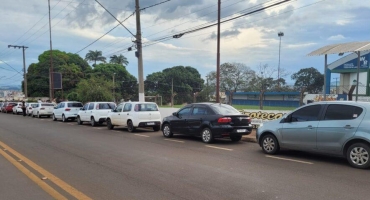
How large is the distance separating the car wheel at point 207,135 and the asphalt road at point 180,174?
3.78ft

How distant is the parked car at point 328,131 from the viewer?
7.66 m

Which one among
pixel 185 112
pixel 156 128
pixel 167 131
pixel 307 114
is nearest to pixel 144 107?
pixel 156 128

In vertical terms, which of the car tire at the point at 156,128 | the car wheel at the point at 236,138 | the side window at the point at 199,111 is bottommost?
the car tire at the point at 156,128

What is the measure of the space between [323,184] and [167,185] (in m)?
3.03

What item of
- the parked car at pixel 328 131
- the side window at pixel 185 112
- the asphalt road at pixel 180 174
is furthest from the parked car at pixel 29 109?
the parked car at pixel 328 131

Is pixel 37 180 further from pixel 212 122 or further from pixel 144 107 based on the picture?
pixel 144 107

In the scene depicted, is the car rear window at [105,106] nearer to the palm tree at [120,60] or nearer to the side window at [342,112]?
the side window at [342,112]

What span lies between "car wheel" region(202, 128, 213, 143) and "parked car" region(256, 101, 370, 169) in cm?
261

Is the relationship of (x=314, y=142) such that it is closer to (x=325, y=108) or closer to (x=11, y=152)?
(x=325, y=108)

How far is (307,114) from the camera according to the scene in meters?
8.95

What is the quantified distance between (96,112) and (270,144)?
14126 millimetres

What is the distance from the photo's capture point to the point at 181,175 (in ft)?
23.0

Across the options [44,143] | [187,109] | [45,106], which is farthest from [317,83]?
[44,143]

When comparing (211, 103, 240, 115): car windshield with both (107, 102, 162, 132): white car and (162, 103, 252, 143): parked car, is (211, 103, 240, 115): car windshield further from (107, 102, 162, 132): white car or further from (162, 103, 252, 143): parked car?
(107, 102, 162, 132): white car
